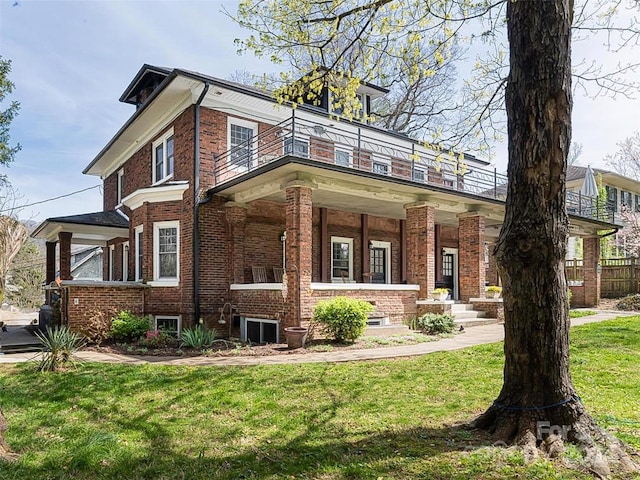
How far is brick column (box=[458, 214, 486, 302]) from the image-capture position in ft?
50.6

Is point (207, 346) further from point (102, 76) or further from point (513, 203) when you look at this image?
point (102, 76)

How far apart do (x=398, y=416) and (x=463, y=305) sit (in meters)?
10.9

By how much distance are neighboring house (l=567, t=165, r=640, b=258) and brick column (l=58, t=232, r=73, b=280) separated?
97.4 feet

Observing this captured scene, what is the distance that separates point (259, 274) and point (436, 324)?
536 cm

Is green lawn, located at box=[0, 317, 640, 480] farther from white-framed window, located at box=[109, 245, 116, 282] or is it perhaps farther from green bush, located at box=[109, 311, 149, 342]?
white-framed window, located at box=[109, 245, 116, 282]

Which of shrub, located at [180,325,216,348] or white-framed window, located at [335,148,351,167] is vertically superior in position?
white-framed window, located at [335,148,351,167]

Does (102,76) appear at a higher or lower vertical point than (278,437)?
higher

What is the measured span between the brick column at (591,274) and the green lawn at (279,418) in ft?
46.2

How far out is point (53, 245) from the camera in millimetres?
19578

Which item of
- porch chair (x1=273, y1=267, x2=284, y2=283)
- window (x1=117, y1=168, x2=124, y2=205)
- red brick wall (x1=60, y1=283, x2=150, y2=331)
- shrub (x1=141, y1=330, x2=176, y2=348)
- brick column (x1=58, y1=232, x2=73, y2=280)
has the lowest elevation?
shrub (x1=141, y1=330, x2=176, y2=348)

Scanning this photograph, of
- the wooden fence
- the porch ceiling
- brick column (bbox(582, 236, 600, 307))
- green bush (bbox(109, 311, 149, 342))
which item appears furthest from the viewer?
the wooden fence

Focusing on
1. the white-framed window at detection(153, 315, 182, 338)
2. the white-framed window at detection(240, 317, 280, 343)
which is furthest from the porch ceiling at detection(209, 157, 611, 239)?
the white-framed window at detection(153, 315, 182, 338)

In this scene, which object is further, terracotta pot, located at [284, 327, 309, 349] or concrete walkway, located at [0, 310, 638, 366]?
terracotta pot, located at [284, 327, 309, 349]

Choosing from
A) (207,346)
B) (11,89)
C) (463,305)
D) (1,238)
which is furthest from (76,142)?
(1,238)
